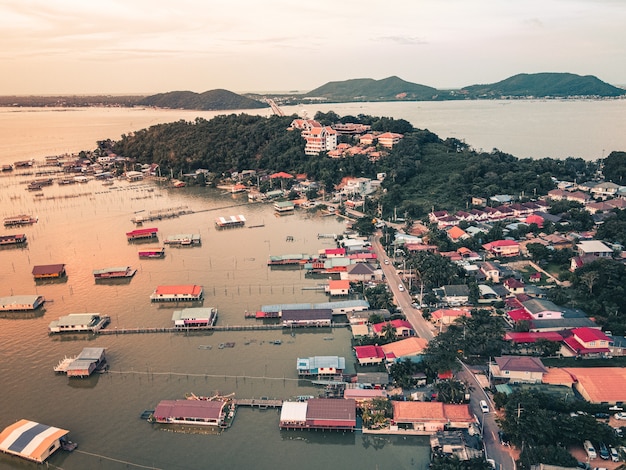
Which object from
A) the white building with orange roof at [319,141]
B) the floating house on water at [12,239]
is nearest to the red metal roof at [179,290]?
the floating house on water at [12,239]

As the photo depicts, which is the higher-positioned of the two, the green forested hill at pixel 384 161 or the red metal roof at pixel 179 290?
the green forested hill at pixel 384 161

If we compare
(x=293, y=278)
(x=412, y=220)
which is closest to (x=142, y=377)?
(x=293, y=278)

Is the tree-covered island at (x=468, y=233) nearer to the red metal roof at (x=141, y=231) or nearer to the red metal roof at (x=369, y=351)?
the red metal roof at (x=369, y=351)

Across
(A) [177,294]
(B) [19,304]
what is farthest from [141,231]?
(A) [177,294]

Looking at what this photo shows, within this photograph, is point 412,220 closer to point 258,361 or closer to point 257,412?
point 258,361

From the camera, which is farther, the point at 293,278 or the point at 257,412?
the point at 293,278

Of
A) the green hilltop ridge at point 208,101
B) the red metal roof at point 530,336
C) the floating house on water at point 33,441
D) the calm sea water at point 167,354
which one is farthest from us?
the green hilltop ridge at point 208,101
